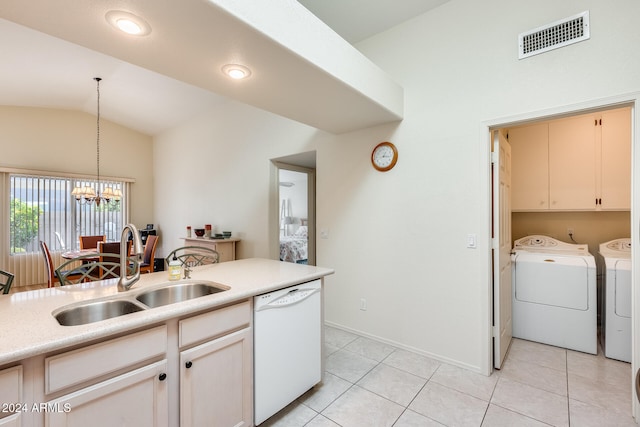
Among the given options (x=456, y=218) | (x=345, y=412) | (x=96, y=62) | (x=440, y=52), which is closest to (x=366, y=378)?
(x=345, y=412)

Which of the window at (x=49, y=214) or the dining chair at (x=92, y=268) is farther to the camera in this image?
the window at (x=49, y=214)

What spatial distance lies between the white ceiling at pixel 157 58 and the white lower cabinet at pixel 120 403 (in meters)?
1.59

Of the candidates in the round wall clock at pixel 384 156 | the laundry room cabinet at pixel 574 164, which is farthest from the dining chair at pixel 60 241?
the laundry room cabinet at pixel 574 164

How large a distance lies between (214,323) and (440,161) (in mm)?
2211

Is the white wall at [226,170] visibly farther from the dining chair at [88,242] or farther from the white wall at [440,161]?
the dining chair at [88,242]

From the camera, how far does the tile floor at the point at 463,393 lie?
72.0 inches

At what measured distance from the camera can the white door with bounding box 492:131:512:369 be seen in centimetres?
242

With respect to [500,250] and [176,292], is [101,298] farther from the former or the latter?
[500,250]

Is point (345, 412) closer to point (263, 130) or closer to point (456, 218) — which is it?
point (456, 218)

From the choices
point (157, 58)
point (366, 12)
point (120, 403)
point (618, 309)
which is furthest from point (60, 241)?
point (618, 309)

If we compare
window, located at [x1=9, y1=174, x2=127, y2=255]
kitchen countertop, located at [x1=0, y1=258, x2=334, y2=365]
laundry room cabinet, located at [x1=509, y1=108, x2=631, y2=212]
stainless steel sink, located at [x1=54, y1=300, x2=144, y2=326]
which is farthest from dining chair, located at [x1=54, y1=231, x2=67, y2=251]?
laundry room cabinet, located at [x1=509, y1=108, x2=631, y2=212]

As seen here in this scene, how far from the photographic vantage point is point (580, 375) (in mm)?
2309

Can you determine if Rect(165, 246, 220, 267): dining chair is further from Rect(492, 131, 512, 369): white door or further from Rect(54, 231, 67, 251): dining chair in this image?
Rect(54, 231, 67, 251): dining chair

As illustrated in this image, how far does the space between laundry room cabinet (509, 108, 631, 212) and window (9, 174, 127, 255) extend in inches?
268
